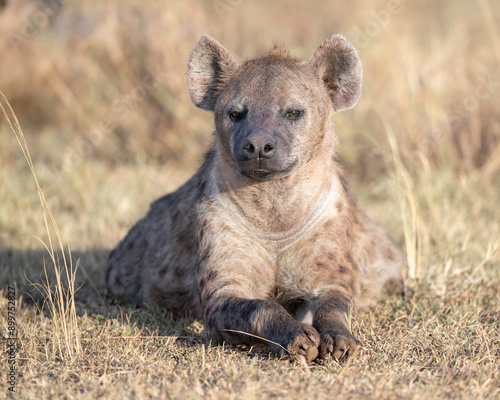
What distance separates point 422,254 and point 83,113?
4.87 meters

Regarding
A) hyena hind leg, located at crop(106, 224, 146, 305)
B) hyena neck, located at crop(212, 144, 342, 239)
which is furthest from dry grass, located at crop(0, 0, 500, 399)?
hyena neck, located at crop(212, 144, 342, 239)

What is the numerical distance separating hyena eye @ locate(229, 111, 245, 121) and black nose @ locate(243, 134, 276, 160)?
1.00 ft

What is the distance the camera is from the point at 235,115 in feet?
12.4

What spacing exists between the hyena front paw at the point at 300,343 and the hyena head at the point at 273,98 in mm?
837

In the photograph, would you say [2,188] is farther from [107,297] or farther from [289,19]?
[289,19]

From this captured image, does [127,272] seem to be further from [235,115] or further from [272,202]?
[235,115]

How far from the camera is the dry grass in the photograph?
3109 mm

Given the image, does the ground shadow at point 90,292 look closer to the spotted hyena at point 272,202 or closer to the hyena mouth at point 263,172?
the spotted hyena at point 272,202

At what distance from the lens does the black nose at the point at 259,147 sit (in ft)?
11.4

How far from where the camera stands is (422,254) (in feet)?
17.5

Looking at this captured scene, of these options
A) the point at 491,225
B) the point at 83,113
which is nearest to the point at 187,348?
the point at 491,225

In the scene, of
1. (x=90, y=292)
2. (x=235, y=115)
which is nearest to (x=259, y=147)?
(x=235, y=115)

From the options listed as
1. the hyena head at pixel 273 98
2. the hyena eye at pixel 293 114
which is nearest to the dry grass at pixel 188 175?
the hyena head at pixel 273 98
